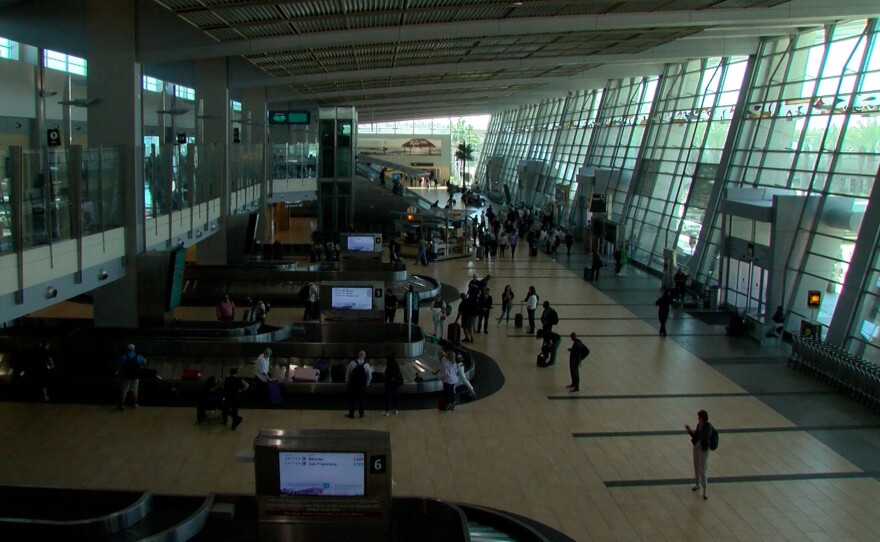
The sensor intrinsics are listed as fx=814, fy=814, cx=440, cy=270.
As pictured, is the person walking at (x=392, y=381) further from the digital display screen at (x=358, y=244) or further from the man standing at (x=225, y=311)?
the digital display screen at (x=358, y=244)

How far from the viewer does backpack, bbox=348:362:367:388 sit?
12.5m

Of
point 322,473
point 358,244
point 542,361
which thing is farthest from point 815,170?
point 322,473

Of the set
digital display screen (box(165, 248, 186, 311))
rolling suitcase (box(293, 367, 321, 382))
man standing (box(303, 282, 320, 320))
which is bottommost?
man standing (box(303, 282, 320, 320))

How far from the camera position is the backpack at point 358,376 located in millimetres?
12461

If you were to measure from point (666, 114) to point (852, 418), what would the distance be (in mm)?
22150

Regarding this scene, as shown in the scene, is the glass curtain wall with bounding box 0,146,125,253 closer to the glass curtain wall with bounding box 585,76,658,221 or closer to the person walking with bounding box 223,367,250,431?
the person walking with bounding box 223,367,250,431

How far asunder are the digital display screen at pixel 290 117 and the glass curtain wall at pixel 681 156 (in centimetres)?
1387

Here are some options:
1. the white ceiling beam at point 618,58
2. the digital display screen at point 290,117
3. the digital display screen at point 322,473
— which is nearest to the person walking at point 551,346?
the digital display screen at point 322,473

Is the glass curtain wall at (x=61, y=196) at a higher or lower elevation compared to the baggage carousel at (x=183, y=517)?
higher

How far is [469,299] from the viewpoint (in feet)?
60.1

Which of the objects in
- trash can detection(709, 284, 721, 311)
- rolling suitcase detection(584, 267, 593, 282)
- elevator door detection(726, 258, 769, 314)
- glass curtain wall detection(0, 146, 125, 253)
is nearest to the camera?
glass curtain wall detection(0, 146, 125, 253)

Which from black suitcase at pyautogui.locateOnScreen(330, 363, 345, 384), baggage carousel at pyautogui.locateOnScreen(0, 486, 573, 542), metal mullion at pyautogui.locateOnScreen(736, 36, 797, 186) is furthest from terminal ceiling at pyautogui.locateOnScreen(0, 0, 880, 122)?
baggage carousel at pyautogui.locateOnScreen(0, 486, 573, 542)

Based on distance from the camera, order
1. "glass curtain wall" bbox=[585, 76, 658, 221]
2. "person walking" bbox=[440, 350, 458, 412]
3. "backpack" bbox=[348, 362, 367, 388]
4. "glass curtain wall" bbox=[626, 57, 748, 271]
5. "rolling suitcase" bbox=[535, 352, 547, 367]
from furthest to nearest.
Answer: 1. "glass curtain wall" bbox=[585, 76, 658, 221]
2. "glass curtain wall" bbox=[626, 57, 748, 271]
3. "rolling suitcase" bbox=[535, 352, 547, 367]
4. "person walking" bbox=[440, 350, 458, 412]
5. "backpack" bbox=[348, 362, 367, 388]

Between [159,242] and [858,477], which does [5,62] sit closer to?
[159,242]
